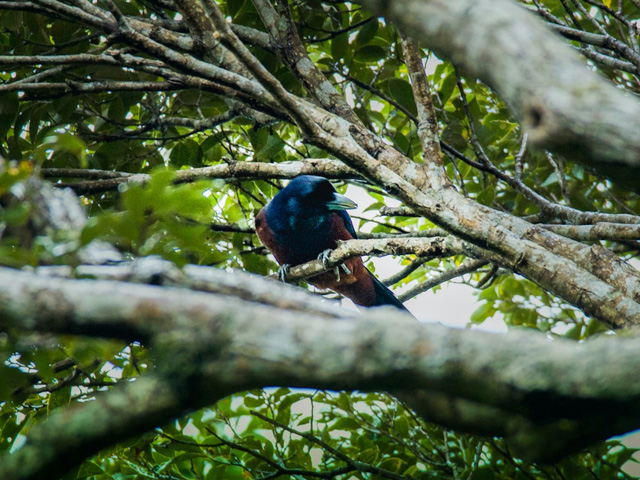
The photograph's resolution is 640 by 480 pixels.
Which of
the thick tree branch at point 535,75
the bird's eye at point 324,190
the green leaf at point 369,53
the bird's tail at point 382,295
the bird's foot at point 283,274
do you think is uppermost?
the green leaf at point 369,53

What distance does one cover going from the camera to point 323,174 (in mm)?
3342

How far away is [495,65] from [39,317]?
0.94 meters

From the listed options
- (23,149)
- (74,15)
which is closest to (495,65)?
(74,15)

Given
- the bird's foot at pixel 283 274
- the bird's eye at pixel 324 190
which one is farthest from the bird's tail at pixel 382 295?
the bird's foot at pixel 283 274

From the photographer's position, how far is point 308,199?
189 inches

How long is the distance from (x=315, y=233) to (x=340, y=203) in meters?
0.31

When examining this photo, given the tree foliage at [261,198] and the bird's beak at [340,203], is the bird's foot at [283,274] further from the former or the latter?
the bird's beak at [340,203]

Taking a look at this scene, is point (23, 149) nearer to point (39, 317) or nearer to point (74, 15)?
point (74, 15)

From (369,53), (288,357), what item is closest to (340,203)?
(369,53)

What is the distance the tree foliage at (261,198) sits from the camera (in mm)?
1259

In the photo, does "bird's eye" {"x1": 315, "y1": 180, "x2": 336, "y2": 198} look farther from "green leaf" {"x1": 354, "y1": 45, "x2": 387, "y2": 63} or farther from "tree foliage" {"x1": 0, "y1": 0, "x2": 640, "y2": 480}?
"green leaf" {"x1": 354, "y1": 45, "x2": 387, "y2": 63}

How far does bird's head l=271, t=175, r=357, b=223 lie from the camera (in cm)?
469

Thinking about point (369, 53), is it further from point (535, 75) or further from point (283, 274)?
point (535, 75)

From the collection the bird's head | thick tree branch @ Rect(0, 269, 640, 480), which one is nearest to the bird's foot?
the bird's head
